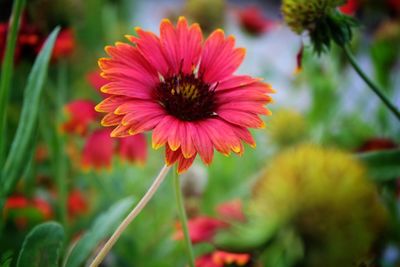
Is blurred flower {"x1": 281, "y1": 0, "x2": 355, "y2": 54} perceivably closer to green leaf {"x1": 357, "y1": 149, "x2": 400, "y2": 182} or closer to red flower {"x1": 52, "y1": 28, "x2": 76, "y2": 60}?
green leaf {"x1": 357, "y1": 149, "x2": 400, "y2": 182}

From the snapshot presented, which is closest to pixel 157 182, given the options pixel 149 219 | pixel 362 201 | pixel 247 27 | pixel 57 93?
pixel 362 201

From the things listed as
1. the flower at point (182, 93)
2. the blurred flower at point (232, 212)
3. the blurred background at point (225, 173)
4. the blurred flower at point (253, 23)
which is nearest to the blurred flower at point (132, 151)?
the blurred background at point (225, 173)

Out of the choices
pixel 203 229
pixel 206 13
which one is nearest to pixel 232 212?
pixel 203 229

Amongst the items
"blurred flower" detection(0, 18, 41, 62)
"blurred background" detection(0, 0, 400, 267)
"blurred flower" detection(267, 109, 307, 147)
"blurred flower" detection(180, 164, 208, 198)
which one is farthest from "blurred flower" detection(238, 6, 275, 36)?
"blurred flower" detection(0, 18, 41, 62)

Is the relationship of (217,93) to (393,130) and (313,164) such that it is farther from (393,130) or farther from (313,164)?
(393,130)

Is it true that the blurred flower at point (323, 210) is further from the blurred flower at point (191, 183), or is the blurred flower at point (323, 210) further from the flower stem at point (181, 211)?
the blurred flower at point (191, 183)

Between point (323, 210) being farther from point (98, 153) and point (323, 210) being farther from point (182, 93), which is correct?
point (98, 153)
